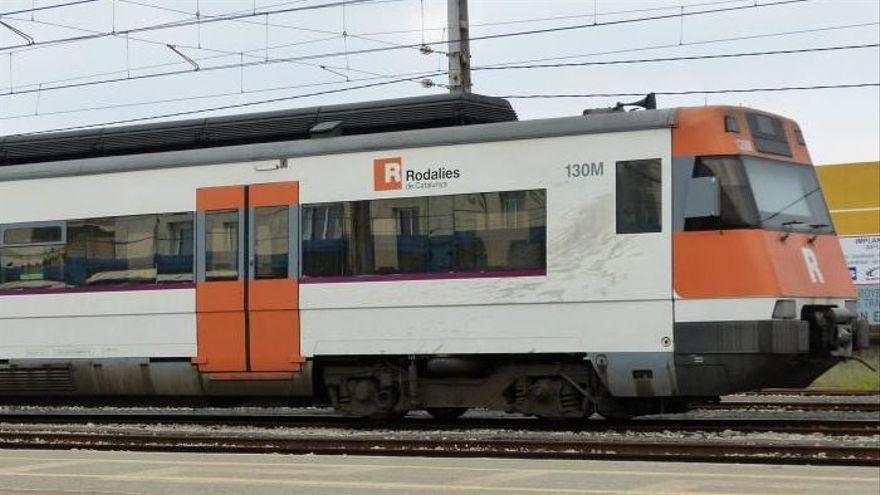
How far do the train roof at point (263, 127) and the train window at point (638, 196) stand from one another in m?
2.11

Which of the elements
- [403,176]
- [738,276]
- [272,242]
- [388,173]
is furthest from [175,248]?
[738,276]

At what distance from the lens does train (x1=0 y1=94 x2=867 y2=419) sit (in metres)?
13.7

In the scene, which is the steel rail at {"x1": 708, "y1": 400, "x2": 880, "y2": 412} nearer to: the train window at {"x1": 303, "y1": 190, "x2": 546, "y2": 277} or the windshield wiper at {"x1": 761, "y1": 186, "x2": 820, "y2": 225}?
the windshield wiper at {"x1": 761, "y1": 186, "x2": 820, "y2": 225}

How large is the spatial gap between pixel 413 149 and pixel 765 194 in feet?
11.7

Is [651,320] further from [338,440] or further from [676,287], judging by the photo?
[338,440]

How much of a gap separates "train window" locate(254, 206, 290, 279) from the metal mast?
239 inches

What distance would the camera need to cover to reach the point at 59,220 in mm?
17062

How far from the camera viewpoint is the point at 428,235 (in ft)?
48.7

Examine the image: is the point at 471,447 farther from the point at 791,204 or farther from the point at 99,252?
the point at 99,252

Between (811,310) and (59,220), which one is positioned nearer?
(811,310)

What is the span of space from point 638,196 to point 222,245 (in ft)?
15.3

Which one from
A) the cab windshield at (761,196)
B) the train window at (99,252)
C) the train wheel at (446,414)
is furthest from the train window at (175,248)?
the cab windshield at (761,196)

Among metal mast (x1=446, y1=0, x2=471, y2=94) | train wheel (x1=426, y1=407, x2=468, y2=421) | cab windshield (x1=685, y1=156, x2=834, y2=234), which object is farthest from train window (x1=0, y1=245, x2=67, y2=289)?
cab windshield (x1=685, y1=156, x2=834, y2=234)

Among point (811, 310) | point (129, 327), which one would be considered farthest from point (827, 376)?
point (129, 327)
